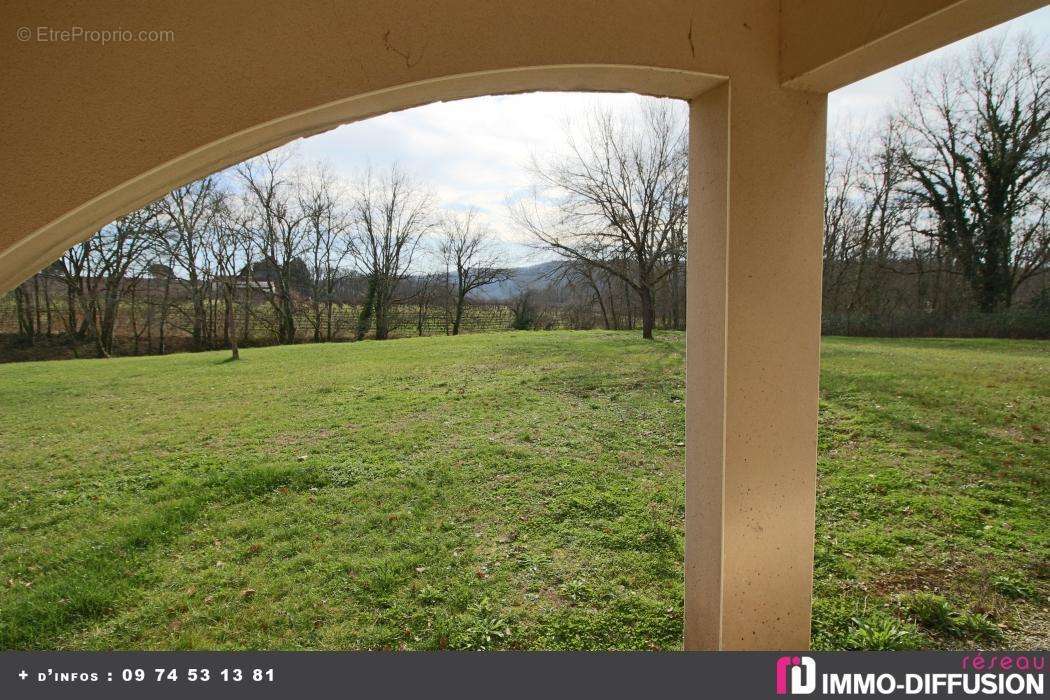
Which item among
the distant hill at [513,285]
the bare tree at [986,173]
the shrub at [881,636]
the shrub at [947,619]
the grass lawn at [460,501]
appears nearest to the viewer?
the shrub at [881,636]

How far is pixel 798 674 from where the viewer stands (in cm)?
138

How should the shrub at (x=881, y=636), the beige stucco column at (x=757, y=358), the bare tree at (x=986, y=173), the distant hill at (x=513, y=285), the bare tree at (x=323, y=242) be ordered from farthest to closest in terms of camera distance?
the distant hill at (x=513, y=285), the bare tree at (x=323, y=242), the bare tree at (x=986, y=173), the shrub at (x=881, y=636), the beige stucco column at (x=757, y=358)

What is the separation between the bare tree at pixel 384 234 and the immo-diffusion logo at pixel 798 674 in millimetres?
7194

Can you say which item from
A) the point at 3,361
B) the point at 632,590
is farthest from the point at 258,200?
the point at 632,590

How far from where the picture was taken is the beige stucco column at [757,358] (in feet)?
4.44

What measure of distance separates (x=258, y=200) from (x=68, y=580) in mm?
5689

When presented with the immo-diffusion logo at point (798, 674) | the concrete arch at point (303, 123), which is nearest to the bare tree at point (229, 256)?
the concrete arch at point (303, 123)

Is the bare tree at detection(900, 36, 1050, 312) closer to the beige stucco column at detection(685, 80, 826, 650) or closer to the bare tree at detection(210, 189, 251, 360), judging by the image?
the beige stucco column at detection(685, 80, 826, 650)

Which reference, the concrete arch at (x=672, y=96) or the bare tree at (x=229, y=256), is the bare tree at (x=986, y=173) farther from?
the bare tree at (x=229, y=256)

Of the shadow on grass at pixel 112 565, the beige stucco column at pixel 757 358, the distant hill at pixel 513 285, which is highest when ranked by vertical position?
the distant hill at pixel 513 285

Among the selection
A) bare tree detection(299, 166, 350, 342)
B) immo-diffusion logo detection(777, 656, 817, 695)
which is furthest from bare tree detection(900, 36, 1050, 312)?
bare tree detection(299, 166, 350, 342)

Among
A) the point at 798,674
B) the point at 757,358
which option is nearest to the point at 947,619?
the point at 798,674

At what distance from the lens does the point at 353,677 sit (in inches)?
58.1

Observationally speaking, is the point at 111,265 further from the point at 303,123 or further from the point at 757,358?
the point at 757,358
